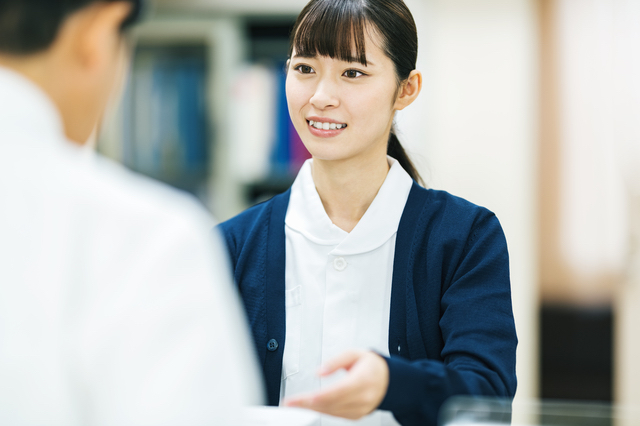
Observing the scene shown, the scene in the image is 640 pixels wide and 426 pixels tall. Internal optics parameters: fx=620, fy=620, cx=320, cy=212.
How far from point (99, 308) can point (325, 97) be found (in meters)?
0.78

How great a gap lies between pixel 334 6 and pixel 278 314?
58cm

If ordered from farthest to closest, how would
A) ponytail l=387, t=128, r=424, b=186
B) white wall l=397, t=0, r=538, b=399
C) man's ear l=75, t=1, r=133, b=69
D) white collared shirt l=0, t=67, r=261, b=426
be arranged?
white wall l=397, t=0, r=538, b=399 → ponytail l=387, t=128, r=424, b=186 → man's ear l=75, t=1, r=133, b=69 → white collared shirt l=0, t=67, r=261, b=426

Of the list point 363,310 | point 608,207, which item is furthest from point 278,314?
point 608,207

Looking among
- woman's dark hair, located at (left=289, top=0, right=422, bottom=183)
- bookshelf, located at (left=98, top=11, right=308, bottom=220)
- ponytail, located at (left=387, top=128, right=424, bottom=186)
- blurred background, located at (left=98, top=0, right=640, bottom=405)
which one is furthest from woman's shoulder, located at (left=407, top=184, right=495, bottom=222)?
bookshelf, located at (left=98, top=11, right=308, bottom=220)

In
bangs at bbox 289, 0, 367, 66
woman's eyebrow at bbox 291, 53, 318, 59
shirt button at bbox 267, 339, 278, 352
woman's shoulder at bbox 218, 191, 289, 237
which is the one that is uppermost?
bangs at bbox 289, 0, 367, 66

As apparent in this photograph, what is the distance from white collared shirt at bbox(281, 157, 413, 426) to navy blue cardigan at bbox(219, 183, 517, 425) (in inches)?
0.9

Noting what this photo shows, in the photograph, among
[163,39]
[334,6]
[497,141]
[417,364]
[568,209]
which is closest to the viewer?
[417,364]

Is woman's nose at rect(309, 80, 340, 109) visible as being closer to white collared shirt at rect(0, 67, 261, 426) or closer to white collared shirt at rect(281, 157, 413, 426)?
white collared shirt at rect(281, 157, 413, 426)

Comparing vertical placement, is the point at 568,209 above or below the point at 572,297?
above

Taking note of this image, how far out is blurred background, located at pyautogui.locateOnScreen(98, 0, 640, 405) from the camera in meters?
2.36

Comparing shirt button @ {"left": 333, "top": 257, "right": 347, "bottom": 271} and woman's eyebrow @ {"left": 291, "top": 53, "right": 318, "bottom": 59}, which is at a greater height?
woman's eyebrow @ {"left": 291, "top": 53, "right": 318, "bottom": 59}

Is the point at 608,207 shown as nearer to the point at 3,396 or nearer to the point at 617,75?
the point at 617,75

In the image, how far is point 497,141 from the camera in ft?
7.78

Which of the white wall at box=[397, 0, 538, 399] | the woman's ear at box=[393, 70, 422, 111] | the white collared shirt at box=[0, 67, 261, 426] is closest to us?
the white collared shirt at box=[0, 67, 261, 426]
